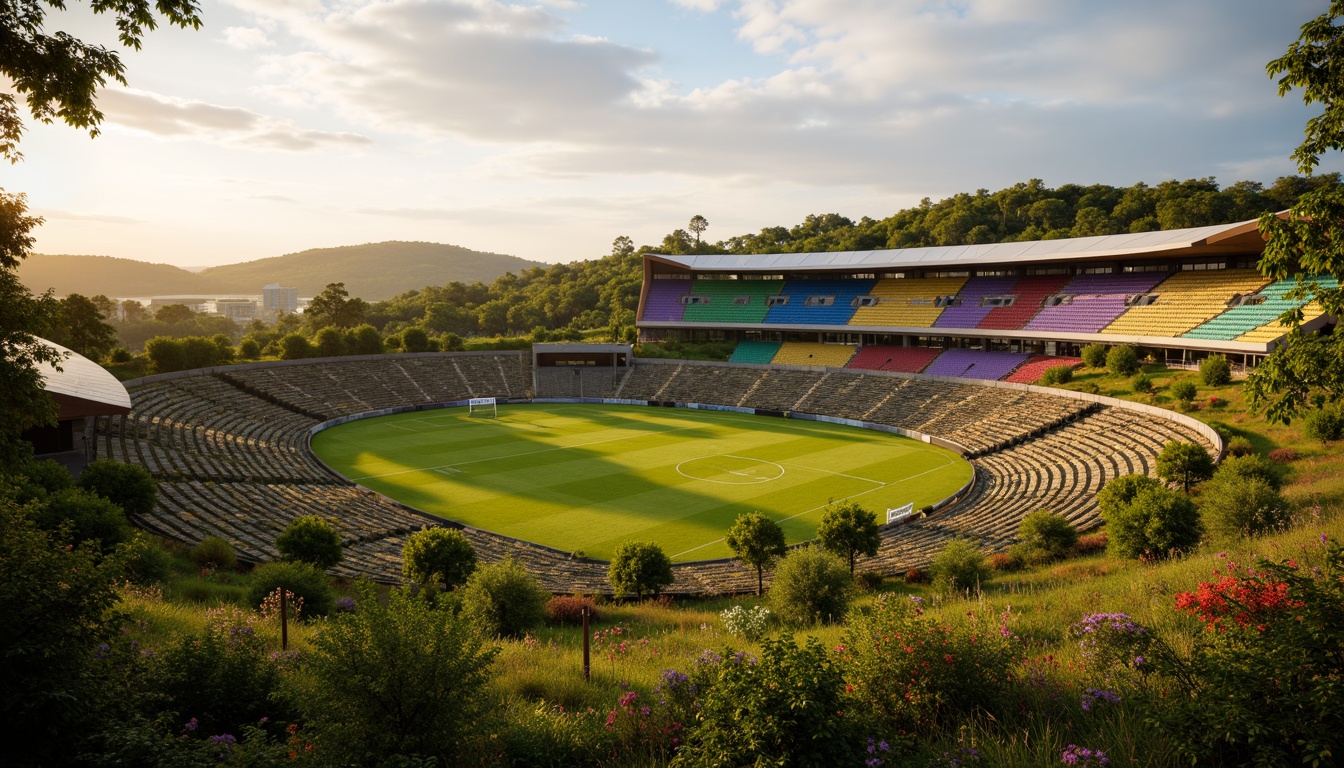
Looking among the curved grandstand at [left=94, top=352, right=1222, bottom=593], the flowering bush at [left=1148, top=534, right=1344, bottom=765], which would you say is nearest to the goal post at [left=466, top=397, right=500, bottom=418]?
the curved grandstand at [left=94, top=352, right=1222, bottom=593]

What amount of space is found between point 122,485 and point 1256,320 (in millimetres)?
59227

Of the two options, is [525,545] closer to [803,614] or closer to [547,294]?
[803,614]

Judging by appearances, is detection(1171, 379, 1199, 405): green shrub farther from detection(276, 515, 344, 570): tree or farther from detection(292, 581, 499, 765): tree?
detection(292, 581, 499, 765): tree

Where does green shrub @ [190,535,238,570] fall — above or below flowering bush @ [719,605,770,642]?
below

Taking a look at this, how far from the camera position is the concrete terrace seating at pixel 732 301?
78.4 m

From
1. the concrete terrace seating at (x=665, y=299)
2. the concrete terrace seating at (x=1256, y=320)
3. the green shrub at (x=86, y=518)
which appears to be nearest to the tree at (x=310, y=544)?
the green shrub at (x=86, y=518)

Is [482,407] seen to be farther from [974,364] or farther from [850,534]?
[850,534]

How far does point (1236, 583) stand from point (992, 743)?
4.93 m

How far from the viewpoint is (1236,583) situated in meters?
9.62

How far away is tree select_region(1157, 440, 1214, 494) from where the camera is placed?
28.3m

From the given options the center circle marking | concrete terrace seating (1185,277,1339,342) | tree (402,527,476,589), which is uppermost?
concrete terrace seating (1185,277,1339,342)

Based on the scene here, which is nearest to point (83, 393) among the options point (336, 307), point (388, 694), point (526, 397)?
point (388, 694)

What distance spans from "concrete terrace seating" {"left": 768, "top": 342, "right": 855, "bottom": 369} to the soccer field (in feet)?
36.4

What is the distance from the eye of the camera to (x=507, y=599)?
693 inches
